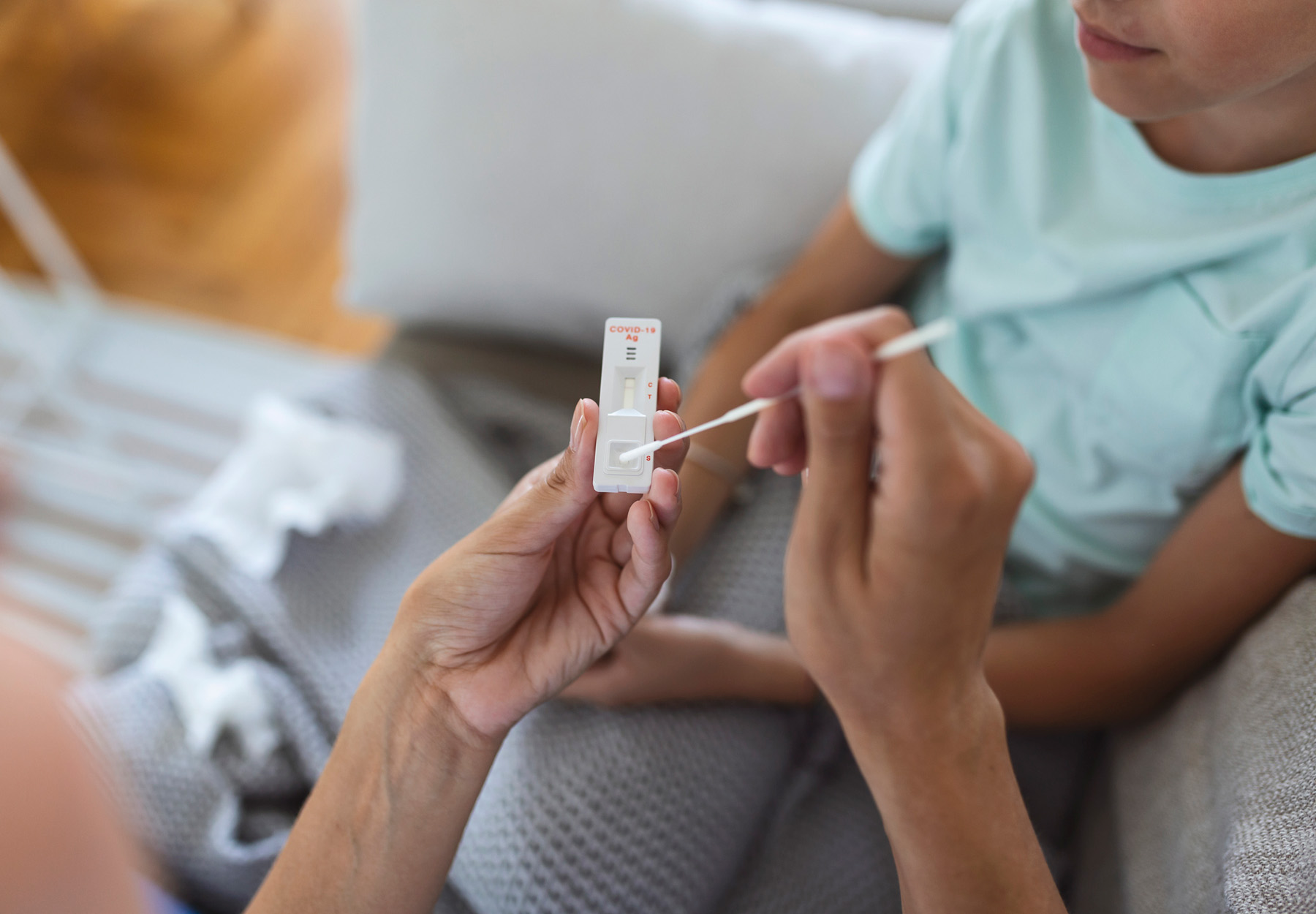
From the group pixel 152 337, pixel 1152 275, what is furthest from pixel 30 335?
pixel 1152 275

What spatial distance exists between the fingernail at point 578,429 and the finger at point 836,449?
0.13 metres

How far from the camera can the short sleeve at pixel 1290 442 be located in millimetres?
602

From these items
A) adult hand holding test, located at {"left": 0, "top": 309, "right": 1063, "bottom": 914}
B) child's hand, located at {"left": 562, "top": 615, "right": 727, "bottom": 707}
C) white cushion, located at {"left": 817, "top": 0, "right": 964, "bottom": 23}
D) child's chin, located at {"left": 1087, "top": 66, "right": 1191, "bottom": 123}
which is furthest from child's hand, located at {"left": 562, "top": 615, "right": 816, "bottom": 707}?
white cushion, located at {"left": 817, "top": 0, "right": 964, "bottom": 23}

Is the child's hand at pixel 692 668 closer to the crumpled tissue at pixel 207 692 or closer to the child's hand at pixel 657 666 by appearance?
the child's hand at pixel 657 666

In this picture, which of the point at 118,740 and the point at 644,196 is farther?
the point at 644,196

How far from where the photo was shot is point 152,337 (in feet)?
5.57

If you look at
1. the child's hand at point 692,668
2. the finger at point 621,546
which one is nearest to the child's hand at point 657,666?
the child's hand at point 692,668

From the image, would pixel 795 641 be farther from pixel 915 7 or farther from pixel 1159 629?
pixel 915 7

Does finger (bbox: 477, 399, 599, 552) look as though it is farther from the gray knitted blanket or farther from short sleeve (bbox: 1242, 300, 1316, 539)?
short sleeve (bbox: 1242, 300, 1316, 539)

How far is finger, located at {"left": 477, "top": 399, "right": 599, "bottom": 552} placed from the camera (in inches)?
20.2

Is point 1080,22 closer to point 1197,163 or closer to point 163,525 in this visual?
point 1197,163

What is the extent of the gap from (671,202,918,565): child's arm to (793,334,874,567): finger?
0.41m

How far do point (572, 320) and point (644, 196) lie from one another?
0.57ft

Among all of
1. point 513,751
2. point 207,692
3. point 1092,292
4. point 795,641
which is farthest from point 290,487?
point 1092,292
